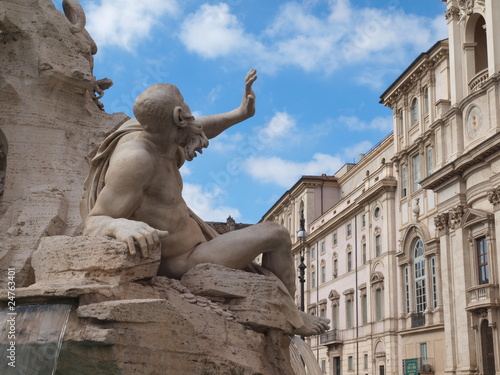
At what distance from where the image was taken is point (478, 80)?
31.8 m

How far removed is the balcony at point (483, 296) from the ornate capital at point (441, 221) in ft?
12.7

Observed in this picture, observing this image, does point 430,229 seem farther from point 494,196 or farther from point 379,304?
point 379,304

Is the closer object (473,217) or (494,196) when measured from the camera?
(494,196)

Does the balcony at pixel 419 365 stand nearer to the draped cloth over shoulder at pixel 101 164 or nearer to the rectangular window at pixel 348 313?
the rectangular window at pixel 348 313

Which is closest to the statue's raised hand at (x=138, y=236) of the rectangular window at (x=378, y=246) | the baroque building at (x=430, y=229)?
the baroque building at (x=430, y=229)

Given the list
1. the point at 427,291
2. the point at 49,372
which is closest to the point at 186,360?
the point at 49,372

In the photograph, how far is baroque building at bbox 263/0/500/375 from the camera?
2958cm

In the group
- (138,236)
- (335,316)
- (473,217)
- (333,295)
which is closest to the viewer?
(138,236)

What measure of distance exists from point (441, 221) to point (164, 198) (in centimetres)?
3020

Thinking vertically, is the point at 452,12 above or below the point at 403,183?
above

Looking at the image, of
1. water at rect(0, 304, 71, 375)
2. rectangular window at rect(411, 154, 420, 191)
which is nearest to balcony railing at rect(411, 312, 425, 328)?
rectangular window at rect(411, 154, 420, 191)

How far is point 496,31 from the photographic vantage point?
30000 mm

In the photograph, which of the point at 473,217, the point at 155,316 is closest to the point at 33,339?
the point at 155,316

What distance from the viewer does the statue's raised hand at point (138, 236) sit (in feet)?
12.1
